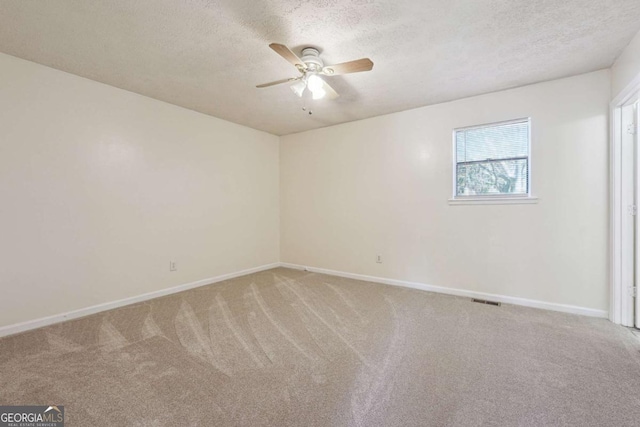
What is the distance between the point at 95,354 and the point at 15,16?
2.60 m

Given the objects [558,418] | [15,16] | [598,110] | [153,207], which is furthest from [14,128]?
[598,110]

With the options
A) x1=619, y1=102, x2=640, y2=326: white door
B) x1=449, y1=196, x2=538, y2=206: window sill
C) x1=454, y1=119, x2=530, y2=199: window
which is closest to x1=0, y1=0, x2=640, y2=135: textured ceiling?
x1=454, y1=119, x2=530, y2=199: window

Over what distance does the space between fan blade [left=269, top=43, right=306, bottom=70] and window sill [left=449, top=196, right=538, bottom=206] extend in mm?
2559

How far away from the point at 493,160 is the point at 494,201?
512 mm

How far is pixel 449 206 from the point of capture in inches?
146

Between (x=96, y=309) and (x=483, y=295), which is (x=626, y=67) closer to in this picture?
(x=483, y=295)

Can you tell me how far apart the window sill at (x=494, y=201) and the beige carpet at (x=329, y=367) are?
121 centimetres

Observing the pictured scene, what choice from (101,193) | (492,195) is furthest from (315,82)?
(101,193)

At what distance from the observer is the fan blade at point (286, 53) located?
1.94m

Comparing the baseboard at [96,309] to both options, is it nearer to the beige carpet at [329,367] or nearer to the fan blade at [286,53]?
the beige carpet at [329,367]

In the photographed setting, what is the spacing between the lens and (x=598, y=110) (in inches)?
112

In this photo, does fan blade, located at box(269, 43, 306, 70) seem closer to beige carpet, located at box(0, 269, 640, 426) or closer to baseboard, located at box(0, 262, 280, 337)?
beige carpet, located at box(0, 269, 640, 426)

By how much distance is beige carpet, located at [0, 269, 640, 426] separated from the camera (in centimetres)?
157

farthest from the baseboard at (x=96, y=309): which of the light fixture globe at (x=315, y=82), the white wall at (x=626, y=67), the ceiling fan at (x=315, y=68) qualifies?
the white wall at (x=626, y=67)
